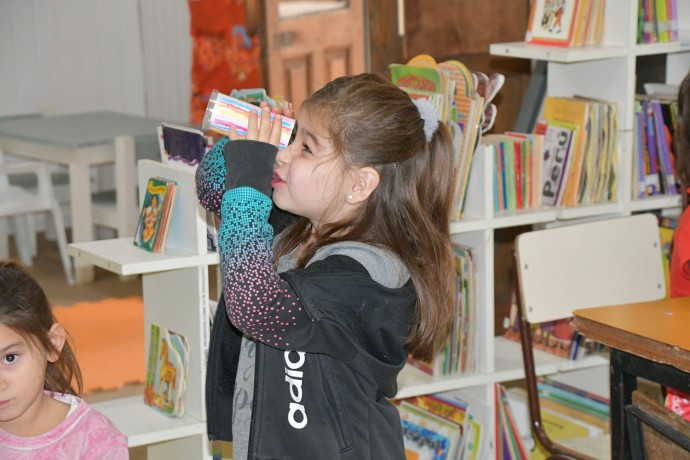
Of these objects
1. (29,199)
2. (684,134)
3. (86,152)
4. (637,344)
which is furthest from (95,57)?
(637,344)

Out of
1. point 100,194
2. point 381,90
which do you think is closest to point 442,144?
point 381,90

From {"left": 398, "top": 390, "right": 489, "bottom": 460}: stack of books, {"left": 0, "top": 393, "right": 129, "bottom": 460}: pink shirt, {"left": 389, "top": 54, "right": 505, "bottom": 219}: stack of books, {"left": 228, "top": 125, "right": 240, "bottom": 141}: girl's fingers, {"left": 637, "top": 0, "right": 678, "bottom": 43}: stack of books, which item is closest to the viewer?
{"left": 228, "top": 125, "right": 240, "bottom": 141}: girl's fingers

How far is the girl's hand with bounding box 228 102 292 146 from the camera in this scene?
143cm

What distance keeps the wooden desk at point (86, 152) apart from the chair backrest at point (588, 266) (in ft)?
9.36

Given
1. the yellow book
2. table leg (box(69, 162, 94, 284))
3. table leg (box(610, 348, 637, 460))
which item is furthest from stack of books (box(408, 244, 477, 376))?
table leg (box(69, 162, 94, 284))

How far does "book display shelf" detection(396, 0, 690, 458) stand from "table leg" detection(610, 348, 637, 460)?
0.66m

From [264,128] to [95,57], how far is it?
515cm

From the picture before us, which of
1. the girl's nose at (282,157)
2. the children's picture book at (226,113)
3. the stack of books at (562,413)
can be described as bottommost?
the stack of books at (562,413)

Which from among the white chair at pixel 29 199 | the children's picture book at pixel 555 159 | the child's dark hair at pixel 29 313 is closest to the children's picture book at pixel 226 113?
the child's dark hair at pixel 29 313

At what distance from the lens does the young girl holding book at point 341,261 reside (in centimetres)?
139

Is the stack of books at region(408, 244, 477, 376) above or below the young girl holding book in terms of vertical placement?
below

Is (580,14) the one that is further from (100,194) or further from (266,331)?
(100,194)

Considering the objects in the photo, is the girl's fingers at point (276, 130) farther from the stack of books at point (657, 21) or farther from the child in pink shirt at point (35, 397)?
the stack of books at point (657, 21)

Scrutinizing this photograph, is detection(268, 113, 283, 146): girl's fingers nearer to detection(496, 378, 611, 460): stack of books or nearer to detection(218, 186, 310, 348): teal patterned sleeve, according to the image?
detection(218, 186, 310, 348): teal patterned sleeve
